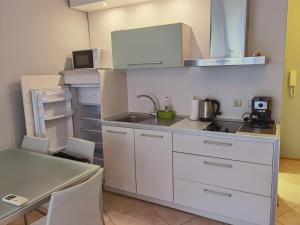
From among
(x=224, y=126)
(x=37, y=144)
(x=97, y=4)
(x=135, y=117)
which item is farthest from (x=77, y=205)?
(x=97, y=4)

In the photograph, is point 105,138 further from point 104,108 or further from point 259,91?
point 259,91

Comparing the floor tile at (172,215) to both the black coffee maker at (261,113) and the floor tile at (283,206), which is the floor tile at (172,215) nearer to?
the floor tile at (283,206)

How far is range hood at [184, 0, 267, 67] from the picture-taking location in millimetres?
2219

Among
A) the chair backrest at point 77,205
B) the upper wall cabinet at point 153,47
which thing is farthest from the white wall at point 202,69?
the chair backrest at point 77,205

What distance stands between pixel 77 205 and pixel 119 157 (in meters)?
1.40

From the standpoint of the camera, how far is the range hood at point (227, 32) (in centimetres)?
222

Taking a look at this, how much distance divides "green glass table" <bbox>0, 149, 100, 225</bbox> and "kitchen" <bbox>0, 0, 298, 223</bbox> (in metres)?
0.92

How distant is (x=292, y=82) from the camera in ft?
11.5

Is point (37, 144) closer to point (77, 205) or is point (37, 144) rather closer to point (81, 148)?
point (81, 148)

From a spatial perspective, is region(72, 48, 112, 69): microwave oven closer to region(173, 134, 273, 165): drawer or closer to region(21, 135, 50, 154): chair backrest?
region(21, 135, 50, 154): chair backrest

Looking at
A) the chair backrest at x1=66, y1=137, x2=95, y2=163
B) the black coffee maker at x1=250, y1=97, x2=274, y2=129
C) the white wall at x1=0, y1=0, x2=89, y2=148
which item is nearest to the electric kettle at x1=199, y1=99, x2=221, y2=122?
the black coffee maker at x1=250, y1=97, x2=274, y2=129

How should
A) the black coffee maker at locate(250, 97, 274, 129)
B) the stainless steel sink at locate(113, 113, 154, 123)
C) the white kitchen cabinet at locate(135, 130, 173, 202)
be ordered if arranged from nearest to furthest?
the black coffee maker at locate(250, 97, 274, 129), the white kitchen cabinet at locate(135, 130, 173, 202), the stainless steel sink at locate(113, 113, 154, 123)

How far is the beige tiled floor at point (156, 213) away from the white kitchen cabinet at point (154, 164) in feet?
0.47

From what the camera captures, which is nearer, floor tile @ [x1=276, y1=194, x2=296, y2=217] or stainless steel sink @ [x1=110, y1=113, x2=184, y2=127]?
floor tile @ [x1=276, y1=194, x2=296, y2=217]
